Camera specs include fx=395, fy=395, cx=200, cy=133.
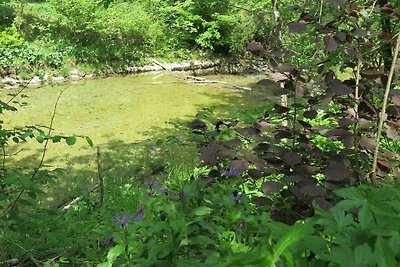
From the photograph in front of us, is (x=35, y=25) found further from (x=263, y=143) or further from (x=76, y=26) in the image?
(x=263, y=143)

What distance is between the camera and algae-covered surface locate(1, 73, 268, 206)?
7602mm

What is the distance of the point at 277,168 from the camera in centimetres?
203

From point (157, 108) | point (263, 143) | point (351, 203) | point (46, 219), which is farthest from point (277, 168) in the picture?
point (157, 108)

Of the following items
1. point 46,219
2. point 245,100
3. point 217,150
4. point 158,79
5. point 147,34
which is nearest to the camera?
point 217,150

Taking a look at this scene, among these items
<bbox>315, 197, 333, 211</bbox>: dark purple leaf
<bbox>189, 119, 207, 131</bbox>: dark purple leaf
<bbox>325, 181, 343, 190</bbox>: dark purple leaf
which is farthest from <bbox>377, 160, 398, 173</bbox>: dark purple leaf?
<bbox>189, 119, 207, 131</bbox>: dark purple leaf

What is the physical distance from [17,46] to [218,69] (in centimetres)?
830

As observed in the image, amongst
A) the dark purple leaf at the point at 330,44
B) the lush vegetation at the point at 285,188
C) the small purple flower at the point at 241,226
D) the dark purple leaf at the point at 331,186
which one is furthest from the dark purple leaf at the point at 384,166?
the small purple flower at the point at 241,226

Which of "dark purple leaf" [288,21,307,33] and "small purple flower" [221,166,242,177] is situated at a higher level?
"dark purple leaf" [288,21,307,33]

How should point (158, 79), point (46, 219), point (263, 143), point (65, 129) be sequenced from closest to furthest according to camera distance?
point (263, 143) < point (46, 219) < point (65, 129) < point (158, 79)

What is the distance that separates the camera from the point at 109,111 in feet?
34.8

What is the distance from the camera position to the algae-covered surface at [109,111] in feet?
24.9

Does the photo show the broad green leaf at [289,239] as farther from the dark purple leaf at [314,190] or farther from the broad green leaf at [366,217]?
the dark purple leaf at [314,190]

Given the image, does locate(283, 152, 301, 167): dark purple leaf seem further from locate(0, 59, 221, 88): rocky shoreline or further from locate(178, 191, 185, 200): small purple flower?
locate(0, 59, 221, 88): rocky shoreline

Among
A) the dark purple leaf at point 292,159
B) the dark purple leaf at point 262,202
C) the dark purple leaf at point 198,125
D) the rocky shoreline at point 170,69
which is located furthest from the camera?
the rocky shoreline at point 170,69
